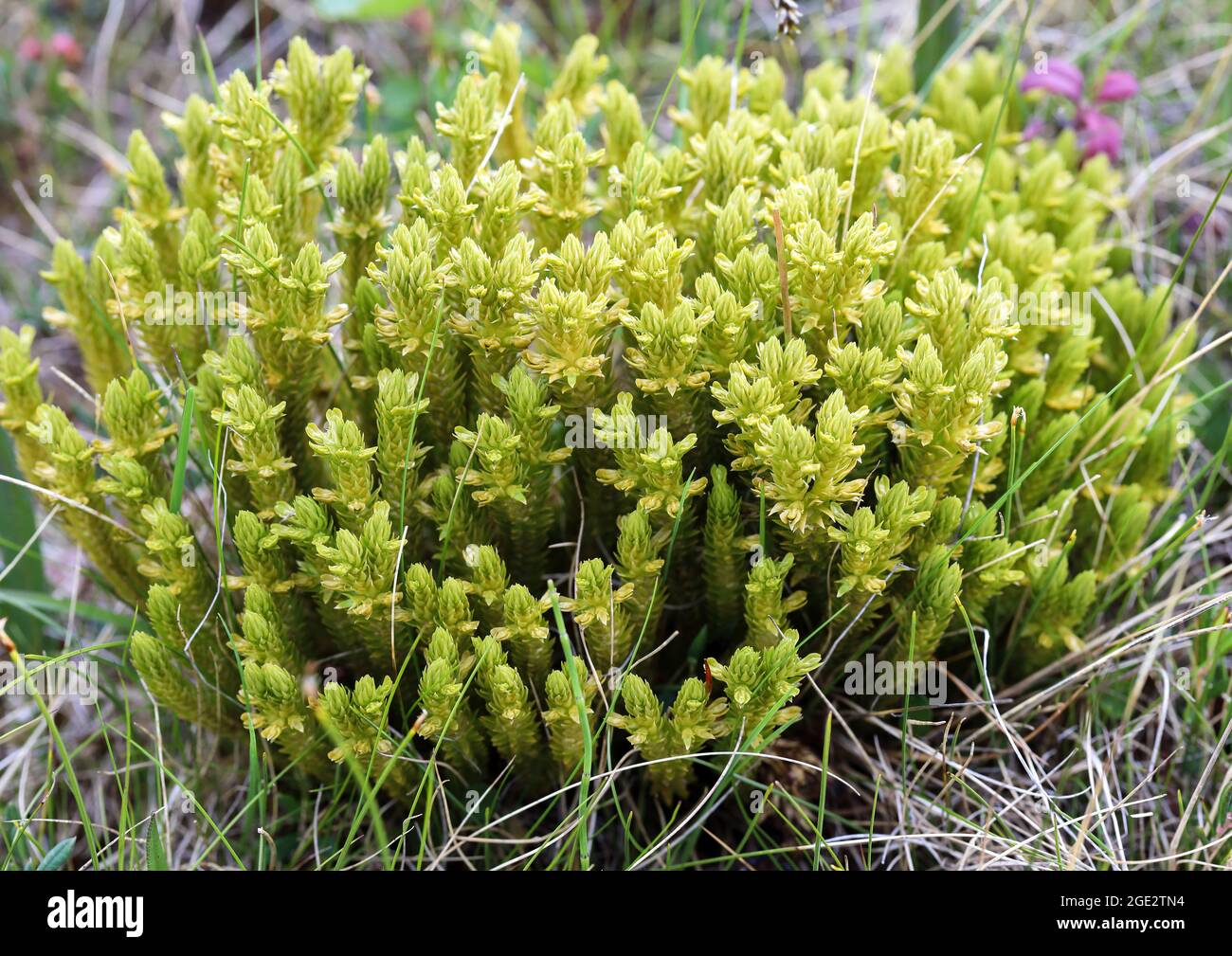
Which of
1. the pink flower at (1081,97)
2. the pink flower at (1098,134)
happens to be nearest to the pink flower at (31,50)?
the pink flower at (1081,97)

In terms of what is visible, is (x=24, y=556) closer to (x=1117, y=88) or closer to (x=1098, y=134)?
(x=1098, y=134)

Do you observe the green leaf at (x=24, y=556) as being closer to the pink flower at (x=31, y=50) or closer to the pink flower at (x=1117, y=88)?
the pink flower at (x=31, y=50)

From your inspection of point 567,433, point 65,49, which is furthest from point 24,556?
point 65,49

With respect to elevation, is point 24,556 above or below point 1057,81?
below

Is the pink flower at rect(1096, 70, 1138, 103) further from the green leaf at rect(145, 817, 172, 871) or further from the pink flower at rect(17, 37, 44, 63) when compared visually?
the pink flower at rect(17, 37, 44, 63)

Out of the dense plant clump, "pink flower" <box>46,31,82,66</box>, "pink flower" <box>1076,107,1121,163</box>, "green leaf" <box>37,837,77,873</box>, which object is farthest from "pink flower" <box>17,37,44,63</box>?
"pink flower" <box>1076,107,1121,163</box>

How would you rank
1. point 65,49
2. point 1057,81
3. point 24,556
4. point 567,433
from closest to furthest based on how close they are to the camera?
point 567,433 → point 24,556 → point 1057,81 → point 65,49
